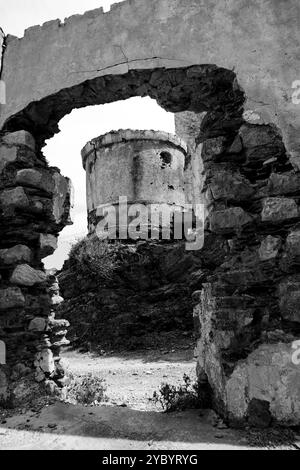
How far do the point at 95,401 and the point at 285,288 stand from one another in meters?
2.12

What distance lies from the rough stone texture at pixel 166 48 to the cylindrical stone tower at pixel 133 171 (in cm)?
748

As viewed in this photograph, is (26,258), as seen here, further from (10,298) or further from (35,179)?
(35,179)

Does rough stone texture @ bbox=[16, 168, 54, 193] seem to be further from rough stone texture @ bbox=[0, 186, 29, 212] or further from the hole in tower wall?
the hole in tower wall

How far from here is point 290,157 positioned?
9.64 ft

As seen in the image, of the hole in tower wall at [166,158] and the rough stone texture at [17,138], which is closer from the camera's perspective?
the rough stone texture at [17,138]

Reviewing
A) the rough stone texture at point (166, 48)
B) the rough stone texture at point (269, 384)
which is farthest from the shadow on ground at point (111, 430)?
the rough stone texture at point (166, 48)

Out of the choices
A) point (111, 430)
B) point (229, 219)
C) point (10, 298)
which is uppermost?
point (229, 219)

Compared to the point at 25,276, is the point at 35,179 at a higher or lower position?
higher

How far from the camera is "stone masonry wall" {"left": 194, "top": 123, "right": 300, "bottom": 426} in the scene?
2.61 metres

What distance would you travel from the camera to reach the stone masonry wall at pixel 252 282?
8.56 feet

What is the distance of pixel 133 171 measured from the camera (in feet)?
38.0

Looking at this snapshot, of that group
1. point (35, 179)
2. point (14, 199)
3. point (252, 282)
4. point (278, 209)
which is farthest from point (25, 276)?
point (278, 209)

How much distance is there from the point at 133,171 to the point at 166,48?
8.28 m

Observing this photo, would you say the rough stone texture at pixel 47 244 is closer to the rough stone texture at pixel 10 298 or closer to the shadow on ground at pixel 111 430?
the rough stone texture at pixel 10 298
